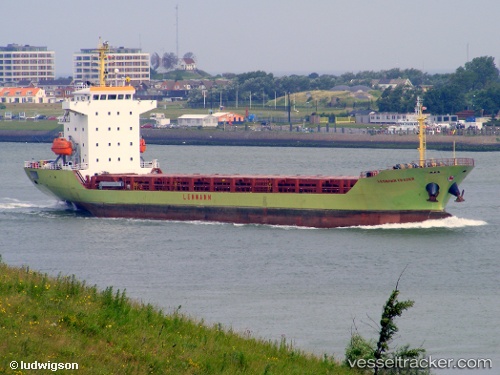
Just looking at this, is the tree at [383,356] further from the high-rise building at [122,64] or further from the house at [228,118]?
the high-rise building at [122,64]

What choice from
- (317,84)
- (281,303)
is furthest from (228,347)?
(317,84)

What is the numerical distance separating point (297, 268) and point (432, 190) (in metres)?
8.64

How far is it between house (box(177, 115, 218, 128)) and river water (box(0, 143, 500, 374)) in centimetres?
5734

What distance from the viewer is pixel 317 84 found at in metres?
143

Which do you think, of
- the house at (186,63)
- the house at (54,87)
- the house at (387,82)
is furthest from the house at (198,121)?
the house at (186,63)

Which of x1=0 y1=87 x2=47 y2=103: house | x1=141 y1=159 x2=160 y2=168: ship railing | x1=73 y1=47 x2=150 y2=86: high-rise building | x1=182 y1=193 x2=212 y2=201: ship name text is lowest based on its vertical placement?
x1=182 y1=193 x2=212 y2=201: ship name text

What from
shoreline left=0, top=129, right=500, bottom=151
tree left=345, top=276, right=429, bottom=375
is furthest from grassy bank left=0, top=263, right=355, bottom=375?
shoreline left=0, top=129, right=500, bottom=151

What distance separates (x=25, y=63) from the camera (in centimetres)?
16388

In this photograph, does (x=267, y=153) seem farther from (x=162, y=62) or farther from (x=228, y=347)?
(x=162, y=62)

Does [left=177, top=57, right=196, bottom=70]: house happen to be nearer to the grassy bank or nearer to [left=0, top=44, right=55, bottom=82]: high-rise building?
[left=0, top=44, right=55, bottom=82]: high-rise building

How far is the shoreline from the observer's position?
8038 centimetres

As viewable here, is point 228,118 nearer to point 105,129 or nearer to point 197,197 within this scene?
point 105,129

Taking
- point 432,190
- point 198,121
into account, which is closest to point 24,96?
point 198,121

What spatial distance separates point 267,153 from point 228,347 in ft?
202
